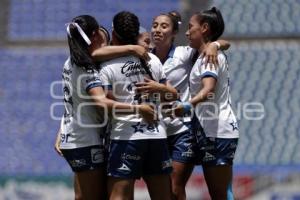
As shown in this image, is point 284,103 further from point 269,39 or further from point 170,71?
point 170,71

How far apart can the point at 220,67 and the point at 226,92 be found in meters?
0.16

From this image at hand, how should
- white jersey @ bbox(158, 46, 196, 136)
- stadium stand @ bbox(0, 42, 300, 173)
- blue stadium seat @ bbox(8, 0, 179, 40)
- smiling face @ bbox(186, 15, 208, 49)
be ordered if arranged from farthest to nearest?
blue stadium seat @ bbox(8, 0, 179, 40) → stadium stand @ bbox(0, 42, 300, 173) → white jersey @ bbox(158, 46, 196, 136) → smiling face @ bbox(186, 15, 208, 49)

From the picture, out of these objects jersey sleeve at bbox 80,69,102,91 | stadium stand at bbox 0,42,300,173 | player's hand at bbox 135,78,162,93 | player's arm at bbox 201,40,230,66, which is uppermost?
player's arm at bbox 201,40,230,66

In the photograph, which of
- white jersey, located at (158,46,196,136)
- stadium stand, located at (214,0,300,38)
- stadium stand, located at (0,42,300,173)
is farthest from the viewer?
stadium stand, located at (214,0,300,38)

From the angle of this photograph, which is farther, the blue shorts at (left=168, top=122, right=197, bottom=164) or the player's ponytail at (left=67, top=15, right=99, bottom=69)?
the blue shorts at (left=168, top=122, right=197, bottom=164)

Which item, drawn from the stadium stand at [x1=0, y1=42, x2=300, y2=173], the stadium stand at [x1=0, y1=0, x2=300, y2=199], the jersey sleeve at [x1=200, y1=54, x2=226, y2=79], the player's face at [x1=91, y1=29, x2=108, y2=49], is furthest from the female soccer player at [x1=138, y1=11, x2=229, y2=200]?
the stadium stand at [x1=0, y1=42, x2=300, y2=173]

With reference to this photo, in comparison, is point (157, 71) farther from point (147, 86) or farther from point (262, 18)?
point (262, 18)

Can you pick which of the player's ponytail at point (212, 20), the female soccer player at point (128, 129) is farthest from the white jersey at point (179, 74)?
the female soccer player at point (128, 129)

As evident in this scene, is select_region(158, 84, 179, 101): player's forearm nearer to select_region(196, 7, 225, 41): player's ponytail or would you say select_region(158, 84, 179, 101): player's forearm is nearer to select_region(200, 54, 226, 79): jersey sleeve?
select_region(200, 54, 226, 79): jersey sleeve

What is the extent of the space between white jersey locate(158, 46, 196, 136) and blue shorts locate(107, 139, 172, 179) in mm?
437

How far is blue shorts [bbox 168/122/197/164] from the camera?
4066 mm

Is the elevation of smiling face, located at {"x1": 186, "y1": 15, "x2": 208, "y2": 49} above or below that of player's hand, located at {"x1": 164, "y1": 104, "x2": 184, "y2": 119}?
above

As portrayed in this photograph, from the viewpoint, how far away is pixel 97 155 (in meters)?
3.70

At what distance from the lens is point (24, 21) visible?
7.18 metres
